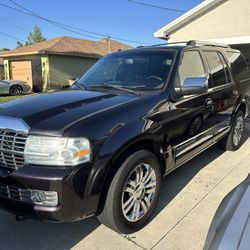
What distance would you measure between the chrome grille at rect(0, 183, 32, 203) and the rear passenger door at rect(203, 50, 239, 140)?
2974mm

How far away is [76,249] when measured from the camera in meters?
3.01

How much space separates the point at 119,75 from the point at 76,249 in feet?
7.38

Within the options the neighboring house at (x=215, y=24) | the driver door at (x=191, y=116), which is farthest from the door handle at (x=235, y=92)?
the neighboring house at (x=215, y=24)

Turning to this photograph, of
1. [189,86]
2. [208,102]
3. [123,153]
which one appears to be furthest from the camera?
[208,102]

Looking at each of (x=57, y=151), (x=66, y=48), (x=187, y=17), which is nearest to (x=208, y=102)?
(x=57, y=151)

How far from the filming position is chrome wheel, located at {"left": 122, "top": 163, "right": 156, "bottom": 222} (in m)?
3.10

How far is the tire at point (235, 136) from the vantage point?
18.6ft

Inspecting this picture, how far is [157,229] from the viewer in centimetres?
331

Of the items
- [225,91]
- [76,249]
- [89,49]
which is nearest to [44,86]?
[89,49]

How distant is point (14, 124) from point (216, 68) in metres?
3.38

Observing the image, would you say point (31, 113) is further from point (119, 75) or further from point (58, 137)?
point (119, 75)

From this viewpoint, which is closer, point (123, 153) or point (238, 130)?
point (123, 153)

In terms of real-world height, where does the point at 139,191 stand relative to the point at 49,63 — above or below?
below

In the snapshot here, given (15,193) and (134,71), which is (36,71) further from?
(15,193)
